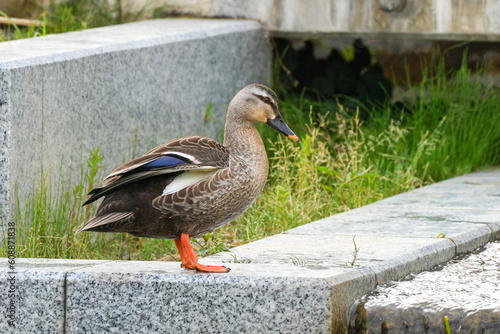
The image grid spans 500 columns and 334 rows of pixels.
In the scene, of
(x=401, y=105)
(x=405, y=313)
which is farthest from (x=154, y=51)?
(x=405, y=313)

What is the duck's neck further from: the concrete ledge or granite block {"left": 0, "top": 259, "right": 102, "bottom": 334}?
granite block {"left": 0, "top": 259, "right": 102, "bottom": 334}

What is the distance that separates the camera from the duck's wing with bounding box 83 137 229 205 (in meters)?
3.56

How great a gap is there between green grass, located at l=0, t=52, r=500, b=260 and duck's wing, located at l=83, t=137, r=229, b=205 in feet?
3.08

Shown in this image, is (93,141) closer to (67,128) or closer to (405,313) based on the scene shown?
(67,128)

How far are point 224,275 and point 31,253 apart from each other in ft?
5.23

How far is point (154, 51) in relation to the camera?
21.3 ft

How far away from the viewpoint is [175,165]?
3572 mm

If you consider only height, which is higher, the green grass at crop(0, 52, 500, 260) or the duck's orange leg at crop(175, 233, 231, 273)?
the duck's orange leg at crop(175, 233, 231, 273)

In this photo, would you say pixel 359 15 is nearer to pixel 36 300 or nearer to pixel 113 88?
pixel 113 88

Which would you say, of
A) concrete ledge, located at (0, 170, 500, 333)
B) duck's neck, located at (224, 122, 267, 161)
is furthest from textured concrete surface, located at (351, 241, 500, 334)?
duck's neck, located at (224, 122, 267, 161)

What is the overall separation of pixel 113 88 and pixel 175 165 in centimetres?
254

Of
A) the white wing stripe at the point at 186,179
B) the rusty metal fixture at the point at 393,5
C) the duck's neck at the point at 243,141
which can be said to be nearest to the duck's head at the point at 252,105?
the duck's neck at the point at 243,141

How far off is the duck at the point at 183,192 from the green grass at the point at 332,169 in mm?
907

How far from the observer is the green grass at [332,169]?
4.98 m
